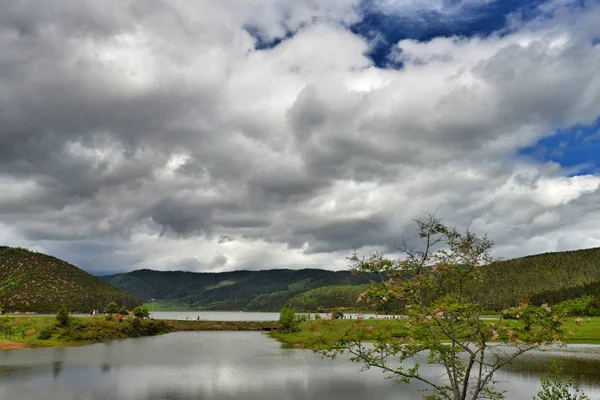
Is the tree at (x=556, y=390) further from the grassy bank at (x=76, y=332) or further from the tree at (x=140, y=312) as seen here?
the tree at (x=140, y=312)

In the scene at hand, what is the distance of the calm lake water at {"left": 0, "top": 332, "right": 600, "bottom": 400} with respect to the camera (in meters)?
54.0

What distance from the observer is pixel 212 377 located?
6812 cm

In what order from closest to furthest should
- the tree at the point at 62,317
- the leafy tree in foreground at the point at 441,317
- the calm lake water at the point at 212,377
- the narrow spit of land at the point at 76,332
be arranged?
the leafy tree in foreground at the point at 441,317 < the calm lake water at the point at 212,377 < the narrow spit of land at the point at 76,332 < the tree at the point at 62,317

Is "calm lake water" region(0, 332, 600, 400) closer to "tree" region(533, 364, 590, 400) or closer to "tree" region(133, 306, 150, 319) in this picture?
"tree" region(533, 364, 590, 400)

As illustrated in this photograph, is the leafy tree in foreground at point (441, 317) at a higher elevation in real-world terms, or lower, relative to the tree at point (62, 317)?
higher

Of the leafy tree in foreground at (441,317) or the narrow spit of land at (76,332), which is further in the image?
the narrow spit of land at (76,332)

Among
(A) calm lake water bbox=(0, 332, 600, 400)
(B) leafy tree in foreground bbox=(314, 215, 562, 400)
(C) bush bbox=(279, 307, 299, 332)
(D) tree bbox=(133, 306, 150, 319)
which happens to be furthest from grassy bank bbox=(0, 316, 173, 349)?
(B) leafy tree in foreground bbox=(314, 215, 562, 400)

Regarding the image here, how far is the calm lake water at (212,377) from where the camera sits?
53969 mm

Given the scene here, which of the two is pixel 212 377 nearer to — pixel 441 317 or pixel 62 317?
pixel 441 317

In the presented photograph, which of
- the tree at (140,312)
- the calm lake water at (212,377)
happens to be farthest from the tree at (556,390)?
the tree at (140,312)

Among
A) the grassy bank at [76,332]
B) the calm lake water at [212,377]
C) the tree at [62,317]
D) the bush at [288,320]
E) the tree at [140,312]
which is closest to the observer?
the calm lake water at [212,377]

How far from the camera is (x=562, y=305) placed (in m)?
18.8

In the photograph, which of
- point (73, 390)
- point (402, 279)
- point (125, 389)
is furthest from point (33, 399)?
point (402, 279)

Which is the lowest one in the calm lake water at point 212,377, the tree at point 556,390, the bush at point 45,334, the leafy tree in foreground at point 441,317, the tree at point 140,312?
the calm lake water at point 212,377
